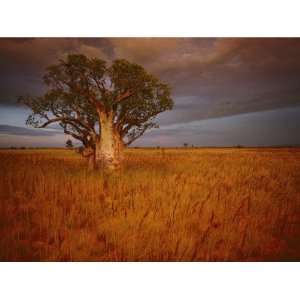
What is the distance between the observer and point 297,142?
9.02 ft

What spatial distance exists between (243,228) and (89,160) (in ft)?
7.23

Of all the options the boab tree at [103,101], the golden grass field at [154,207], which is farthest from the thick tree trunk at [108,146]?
the golden grass field at [154,207]

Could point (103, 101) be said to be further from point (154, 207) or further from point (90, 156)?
point (154, 207)

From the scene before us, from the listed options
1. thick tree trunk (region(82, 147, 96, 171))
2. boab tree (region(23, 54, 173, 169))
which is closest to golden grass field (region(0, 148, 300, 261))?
thick tree trunk (region(82, 147, 96, 171))

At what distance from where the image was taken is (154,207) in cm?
267

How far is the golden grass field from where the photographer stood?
256 centimetres

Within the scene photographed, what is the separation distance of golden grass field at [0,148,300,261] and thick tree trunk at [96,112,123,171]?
0.54 ft

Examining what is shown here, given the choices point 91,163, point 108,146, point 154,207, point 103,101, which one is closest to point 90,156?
point 91,163

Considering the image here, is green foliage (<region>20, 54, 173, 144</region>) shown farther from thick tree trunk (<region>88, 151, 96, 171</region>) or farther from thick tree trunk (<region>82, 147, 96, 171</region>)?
thick tree trunk (<region>88, 151, 96, 171</region>)

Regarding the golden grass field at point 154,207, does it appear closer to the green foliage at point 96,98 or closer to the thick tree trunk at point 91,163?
the thick tree trunk at point 91,163

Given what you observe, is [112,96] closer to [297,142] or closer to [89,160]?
[89,160]

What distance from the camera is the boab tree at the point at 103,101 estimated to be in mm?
2688

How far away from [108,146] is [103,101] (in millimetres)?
625

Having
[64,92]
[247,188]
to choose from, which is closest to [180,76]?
[64,92]
